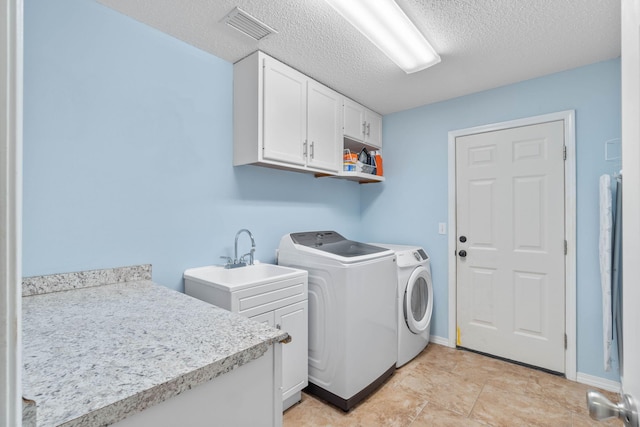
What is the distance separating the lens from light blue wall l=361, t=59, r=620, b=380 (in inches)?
86.6

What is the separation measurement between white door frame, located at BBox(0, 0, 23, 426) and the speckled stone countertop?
36 centimetres

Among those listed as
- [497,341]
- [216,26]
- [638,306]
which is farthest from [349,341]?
[216,26]

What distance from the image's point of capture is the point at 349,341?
6.50 ft

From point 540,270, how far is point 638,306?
2.32m

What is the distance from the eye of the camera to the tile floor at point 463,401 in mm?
1833

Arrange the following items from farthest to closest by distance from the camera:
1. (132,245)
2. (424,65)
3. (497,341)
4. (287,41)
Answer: (497,341), (424,65), (287,41), (132,245)

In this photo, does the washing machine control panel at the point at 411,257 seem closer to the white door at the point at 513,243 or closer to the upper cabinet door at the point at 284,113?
the white door at the point at 513,243

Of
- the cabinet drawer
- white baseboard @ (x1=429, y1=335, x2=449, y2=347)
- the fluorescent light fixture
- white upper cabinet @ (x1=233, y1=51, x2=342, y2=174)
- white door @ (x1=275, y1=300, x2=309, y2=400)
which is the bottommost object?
white baseboard @ (x1=429, y1=335, x2=449, y2=347)

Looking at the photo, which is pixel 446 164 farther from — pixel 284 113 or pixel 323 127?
pixel 284 113

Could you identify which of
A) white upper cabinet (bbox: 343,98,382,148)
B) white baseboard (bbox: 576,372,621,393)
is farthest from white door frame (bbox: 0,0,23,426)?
white baseboard (bbox: 576,372,621,393)

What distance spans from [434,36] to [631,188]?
1735 mm

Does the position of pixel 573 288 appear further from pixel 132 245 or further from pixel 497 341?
pixel 132 245

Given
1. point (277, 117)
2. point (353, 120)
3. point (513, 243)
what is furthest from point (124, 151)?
point (513, 243)

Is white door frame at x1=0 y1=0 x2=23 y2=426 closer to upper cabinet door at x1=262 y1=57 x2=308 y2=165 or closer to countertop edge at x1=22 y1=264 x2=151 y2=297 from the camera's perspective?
countertop edge at x1=22 y1=264 x2=151 y2=297
